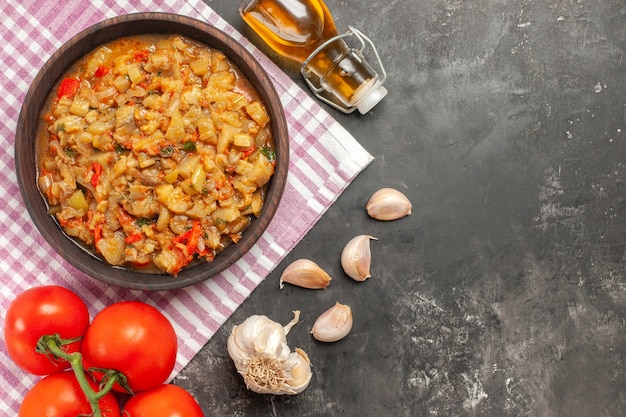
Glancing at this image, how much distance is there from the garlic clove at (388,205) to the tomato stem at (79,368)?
47.6 inches

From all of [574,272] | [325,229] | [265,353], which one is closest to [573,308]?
[574,272]

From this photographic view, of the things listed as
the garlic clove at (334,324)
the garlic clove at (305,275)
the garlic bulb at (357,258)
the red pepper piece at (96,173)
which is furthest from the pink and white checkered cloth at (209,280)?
the red pepper piece at (96,173)

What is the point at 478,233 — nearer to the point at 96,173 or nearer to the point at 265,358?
the point at 265,358

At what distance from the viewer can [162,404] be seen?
2.49 m

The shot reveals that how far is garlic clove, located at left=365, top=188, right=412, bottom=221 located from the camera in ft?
9.10

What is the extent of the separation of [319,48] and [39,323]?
4.93 ft

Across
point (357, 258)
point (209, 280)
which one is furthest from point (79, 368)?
point (357, 258)

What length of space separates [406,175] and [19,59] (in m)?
1.68

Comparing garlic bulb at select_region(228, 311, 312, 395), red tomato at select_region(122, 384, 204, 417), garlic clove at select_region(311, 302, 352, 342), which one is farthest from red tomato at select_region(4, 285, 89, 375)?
garlic clove at select_region(311, 302, 352, 342)

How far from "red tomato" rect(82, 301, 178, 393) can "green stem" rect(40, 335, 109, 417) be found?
8 centimetres

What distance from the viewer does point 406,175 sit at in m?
2.85

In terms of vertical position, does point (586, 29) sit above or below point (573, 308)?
above

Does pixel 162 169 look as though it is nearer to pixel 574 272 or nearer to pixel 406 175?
pixel 406 175

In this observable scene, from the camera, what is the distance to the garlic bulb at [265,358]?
2604 mm
